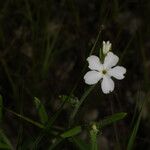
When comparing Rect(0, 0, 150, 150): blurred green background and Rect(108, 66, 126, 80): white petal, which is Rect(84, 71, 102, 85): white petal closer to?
Rect(108, 66, 126, 80): white petal

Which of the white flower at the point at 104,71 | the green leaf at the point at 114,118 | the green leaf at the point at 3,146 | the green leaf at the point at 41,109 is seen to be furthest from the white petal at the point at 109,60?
the green leaf at the point at 3,146

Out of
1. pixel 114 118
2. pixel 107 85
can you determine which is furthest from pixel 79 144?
pixel 107 85

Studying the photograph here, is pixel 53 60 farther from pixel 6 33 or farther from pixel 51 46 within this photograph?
pixel 6 33

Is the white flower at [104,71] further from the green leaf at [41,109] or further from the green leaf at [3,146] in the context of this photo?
the green leaf at [3,146]

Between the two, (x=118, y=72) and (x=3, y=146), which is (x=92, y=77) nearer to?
(x=118, y=72)

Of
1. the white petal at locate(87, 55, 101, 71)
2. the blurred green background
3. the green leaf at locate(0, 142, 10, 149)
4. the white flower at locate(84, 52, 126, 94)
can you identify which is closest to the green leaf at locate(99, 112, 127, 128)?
the white flower at locate(84, 52, 126, 94)

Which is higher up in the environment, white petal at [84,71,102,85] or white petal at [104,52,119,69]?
white petal at [104,52,119,69]
